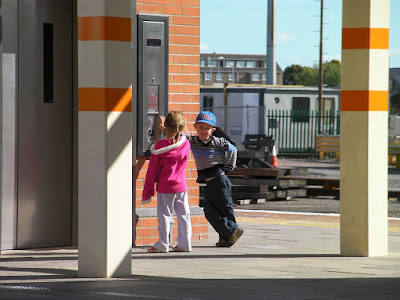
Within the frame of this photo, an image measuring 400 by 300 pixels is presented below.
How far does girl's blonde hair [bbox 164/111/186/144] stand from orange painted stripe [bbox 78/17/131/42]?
6.64ft

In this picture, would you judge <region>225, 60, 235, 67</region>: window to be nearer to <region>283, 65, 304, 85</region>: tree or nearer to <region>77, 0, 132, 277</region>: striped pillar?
<region>283, 65, 304, 85</region>: tree

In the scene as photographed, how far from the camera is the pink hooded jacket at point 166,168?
9.82 metres

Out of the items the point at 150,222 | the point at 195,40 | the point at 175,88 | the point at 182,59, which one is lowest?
the point at 150,222

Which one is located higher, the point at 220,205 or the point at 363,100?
the point at 363,100

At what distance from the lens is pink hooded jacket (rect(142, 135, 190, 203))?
32.2 feet

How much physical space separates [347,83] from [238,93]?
105 feet

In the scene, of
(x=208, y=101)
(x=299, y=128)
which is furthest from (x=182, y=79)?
(x=299, y=128)

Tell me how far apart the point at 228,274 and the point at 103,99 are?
187 centimetres

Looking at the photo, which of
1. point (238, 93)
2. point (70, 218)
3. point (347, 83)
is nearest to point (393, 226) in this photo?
point (347, 83)

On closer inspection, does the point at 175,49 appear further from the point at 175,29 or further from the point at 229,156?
the point at 229,156

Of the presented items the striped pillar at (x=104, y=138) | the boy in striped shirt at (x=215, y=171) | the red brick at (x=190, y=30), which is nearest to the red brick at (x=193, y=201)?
the boy in striped shirt at (x=215, y=171)

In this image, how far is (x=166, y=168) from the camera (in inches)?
390

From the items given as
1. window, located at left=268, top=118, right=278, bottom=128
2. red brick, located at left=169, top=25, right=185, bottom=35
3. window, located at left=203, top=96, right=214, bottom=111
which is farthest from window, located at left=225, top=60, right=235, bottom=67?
red brick, located at left=169, top=25, right=185, bottom=35

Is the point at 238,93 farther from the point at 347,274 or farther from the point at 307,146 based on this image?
the point at 347,274
